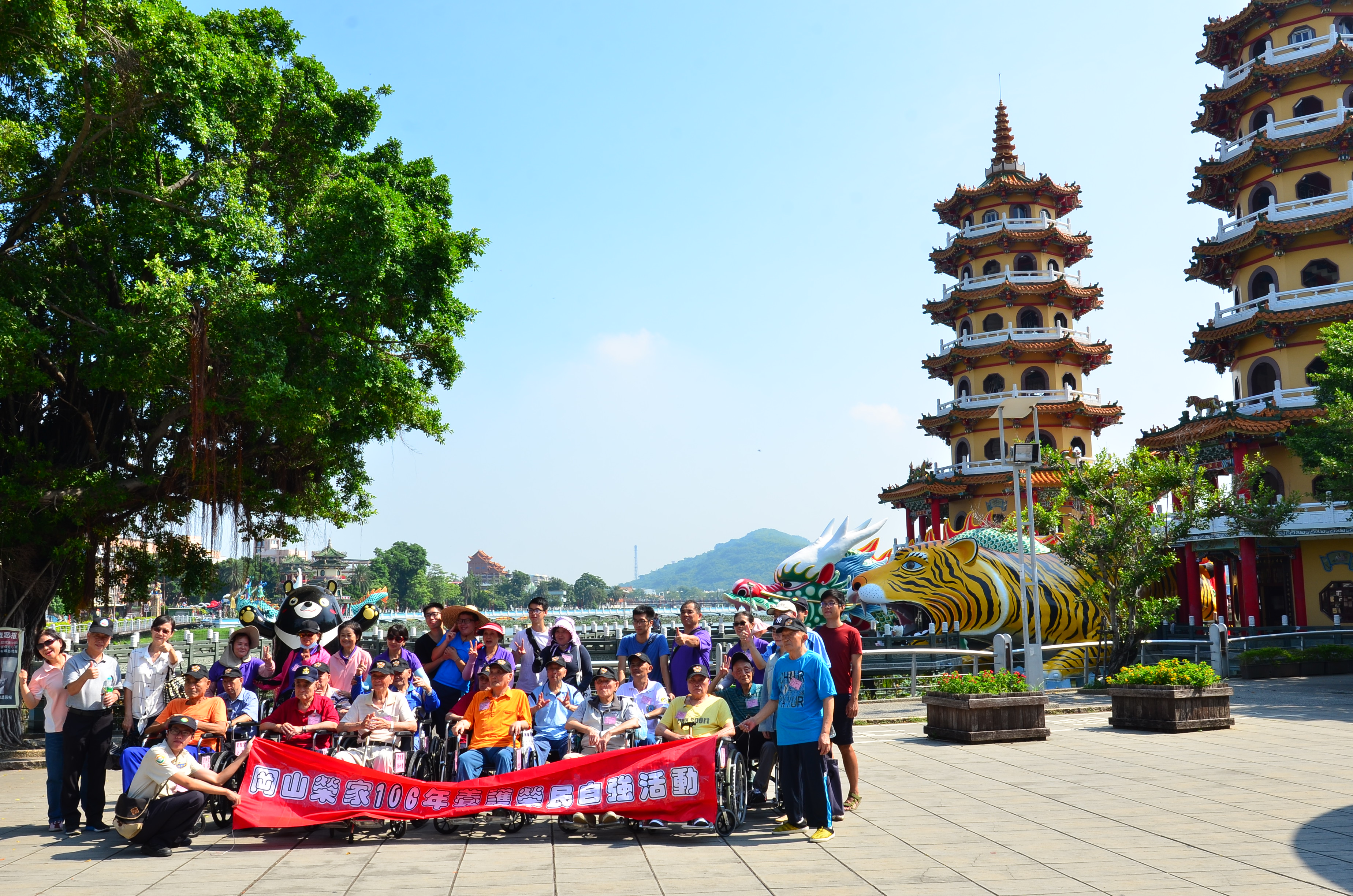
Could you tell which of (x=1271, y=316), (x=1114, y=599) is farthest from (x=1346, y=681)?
(x=1271, y=316)

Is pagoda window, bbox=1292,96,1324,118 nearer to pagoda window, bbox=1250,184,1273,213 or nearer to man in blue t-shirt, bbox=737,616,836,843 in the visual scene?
pagoda window, bbox=1250,184,1273,213

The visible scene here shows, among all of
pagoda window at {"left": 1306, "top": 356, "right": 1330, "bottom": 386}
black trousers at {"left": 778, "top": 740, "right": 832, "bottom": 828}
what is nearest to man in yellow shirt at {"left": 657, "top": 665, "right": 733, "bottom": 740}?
black trousers at {"left": 778, "top": 740, "right": 832, "bottom": 828}

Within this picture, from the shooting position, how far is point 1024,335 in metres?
42.5

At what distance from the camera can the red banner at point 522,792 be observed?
7957 millimetres

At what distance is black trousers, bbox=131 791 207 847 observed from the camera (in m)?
7.54

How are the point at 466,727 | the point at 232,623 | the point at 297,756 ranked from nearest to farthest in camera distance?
the point at 297,756
the point at 466,727
the point at 232,623

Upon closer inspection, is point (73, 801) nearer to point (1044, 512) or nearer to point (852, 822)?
point (852, 822)

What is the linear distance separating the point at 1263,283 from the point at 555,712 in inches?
1246

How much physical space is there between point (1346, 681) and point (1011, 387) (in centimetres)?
2281

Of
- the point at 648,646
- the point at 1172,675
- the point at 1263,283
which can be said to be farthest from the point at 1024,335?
the point at 648,646

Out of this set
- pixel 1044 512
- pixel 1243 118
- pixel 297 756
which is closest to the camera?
pixel 297 756

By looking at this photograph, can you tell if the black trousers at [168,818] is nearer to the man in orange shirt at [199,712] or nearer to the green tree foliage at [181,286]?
the man in orange shirt at [199,712]

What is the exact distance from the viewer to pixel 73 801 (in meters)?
8.60

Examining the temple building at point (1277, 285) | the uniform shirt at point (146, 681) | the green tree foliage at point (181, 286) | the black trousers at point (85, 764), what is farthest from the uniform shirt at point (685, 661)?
the temple building at point (1277, 285)
